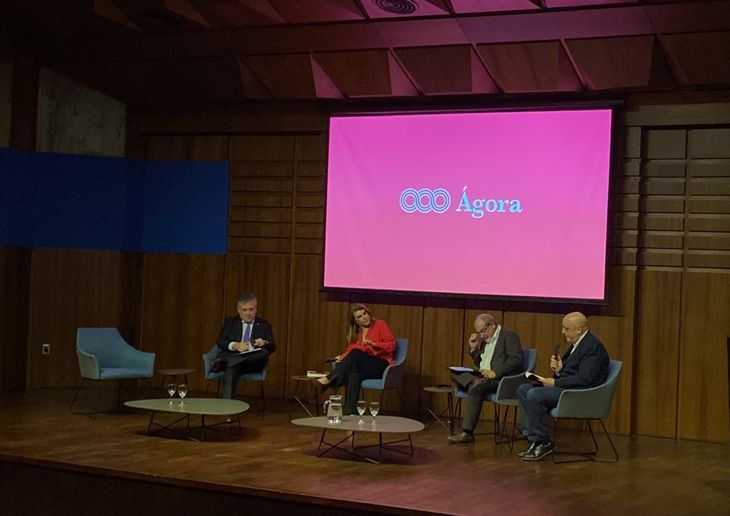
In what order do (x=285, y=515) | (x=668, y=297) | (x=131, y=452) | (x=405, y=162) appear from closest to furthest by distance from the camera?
1. (x=285, y=515)
2. (x=131, y=452)
3. (x=668, y=297)
4. (x=405, y=162)

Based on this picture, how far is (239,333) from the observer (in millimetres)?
8938

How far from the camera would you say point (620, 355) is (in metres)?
8.80

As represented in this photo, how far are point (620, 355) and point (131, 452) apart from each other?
4352 millimetres

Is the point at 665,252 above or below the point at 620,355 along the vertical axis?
above

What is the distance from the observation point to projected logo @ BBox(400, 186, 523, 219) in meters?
9.19

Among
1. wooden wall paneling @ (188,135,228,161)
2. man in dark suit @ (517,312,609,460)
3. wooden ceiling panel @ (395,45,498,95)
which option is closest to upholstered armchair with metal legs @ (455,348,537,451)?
man in dark suit @ (517,312,609,460)

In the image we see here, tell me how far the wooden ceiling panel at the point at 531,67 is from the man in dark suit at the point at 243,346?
299 cm

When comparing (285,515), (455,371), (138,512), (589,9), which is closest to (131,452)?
(138,512)

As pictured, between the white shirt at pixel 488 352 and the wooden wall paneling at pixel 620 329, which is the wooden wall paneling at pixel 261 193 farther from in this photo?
the wooden wall paneling at pixel 620 329

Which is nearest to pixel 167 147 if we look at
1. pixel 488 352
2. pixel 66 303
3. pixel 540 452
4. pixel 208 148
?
pixel 208 148

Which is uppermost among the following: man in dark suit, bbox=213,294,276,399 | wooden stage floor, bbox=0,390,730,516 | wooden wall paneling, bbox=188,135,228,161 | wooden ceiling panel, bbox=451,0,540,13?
wooden ceiling panel, bbox=451,0,540,13

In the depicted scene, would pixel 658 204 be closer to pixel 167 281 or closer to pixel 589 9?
pixel 589 9

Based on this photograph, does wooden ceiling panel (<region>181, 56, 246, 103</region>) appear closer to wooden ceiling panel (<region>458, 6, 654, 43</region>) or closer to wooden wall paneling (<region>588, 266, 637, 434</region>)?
wooden ceiling panel (<region>458, 6, 654, 43</region>)

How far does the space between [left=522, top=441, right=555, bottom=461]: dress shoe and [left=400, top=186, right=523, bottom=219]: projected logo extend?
Result: 253cm
